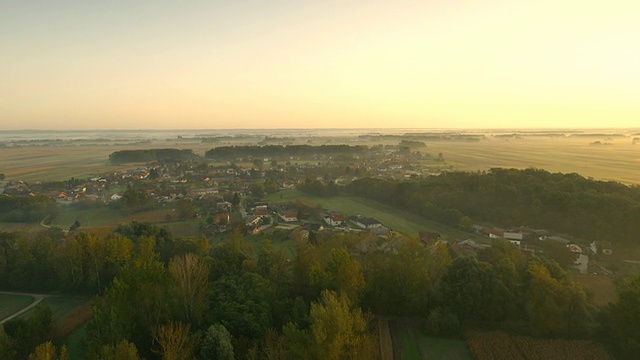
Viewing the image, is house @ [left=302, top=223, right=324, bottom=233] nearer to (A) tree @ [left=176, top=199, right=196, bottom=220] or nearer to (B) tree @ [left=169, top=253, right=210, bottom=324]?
(A) tree @ [left=176, top=199, right=196, bottom=220]

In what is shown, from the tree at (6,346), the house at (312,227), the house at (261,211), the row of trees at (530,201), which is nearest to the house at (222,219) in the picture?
the house at (261,211)

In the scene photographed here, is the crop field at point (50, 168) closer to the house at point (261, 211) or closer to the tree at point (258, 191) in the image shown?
the tree at point (258, 191)

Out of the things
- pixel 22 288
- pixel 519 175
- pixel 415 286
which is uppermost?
pixel 519 175

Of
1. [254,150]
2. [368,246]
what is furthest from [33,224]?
A: [254,150]

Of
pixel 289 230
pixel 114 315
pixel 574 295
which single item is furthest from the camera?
pixel 289 230

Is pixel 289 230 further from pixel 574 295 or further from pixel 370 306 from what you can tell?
pixel 574 295

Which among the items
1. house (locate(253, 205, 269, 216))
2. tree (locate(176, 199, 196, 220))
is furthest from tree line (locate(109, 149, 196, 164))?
house (locate(253, 205, 269, 216))
